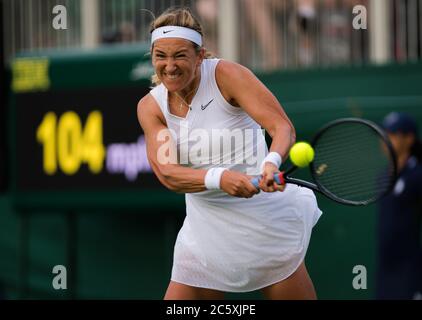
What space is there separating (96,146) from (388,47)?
7.64ft

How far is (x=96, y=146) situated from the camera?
8.93 meters

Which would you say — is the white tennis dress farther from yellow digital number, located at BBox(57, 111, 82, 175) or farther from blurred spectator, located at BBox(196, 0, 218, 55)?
yellow digital number, located at BBox(57, 111, 82, 175)

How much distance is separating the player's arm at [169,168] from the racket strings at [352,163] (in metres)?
0.48

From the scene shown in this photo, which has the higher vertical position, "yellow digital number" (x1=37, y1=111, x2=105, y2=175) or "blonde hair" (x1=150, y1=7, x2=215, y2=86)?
"blonde hair" (x1=150, y1=7, x2=215, y2=86)

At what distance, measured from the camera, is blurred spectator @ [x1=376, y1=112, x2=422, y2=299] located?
752cm

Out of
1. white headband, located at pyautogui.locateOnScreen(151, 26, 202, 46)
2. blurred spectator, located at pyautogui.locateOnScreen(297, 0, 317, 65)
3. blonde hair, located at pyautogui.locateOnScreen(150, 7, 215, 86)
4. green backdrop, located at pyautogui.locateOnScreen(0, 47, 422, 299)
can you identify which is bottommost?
green backdrop, located at pyautogui.locateOnScreen(0, 47, 422, 299)

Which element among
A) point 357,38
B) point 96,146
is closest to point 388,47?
point 357,38

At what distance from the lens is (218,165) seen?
4.73 metres

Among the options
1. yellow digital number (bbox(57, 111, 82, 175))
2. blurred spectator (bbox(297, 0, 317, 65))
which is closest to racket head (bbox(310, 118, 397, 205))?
blurred spectator (bbox(297, 0, 317, 65))

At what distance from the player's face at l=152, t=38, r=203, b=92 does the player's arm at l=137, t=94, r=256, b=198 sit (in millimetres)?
185

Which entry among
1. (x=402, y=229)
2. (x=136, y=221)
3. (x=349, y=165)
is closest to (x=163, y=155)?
(x=349, y=165)

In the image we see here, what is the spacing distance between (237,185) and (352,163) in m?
1.94

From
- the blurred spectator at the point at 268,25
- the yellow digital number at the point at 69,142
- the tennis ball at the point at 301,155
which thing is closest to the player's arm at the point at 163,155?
the tennis ball at the point at 301,155
